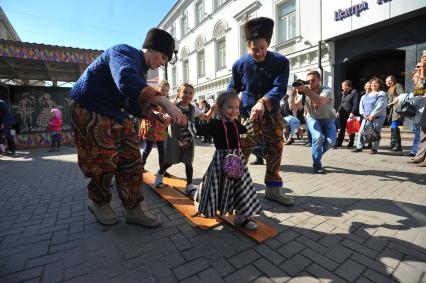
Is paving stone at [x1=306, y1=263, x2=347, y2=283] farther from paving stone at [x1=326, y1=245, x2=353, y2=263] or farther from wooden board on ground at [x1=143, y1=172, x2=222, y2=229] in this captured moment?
wooden board on ground at [x1=143, y1=172, x2=222, y2=229]

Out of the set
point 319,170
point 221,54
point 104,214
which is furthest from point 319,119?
point 221,54

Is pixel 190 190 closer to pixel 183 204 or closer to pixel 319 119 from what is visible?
pixel 183 204

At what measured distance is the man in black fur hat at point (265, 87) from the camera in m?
2.74

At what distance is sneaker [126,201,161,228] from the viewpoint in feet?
8.26

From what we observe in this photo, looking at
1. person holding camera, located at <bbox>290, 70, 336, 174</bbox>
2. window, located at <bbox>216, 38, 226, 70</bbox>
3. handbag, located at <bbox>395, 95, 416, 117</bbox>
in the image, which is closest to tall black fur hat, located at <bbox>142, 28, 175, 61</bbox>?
person holding camera, located at <bbox>290, 70, 336, 174</bbox>

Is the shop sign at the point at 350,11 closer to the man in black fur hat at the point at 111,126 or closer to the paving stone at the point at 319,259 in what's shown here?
the man in black fur hat at the point at 111,126

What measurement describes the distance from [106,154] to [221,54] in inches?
719

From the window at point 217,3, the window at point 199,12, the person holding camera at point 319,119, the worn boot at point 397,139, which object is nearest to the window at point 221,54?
the window at point 217,3

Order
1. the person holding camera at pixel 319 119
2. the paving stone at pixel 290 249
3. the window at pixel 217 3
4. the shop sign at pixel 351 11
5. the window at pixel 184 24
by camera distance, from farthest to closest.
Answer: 1. the window at pixel 184 24
2. the window at pixel 217 3
3. the shop sign at pixel 351 11
4. the person holding camera at pixel 319 119
5. the paving stone at pixel 290 249

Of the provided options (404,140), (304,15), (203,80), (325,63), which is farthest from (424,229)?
(203,80)

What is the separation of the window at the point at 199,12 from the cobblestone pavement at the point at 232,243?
2134cm

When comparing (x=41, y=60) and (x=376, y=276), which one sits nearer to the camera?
(x=376, y=276)

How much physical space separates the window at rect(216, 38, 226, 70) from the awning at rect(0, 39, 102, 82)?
392 inches

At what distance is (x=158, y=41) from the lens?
2.28 meters
